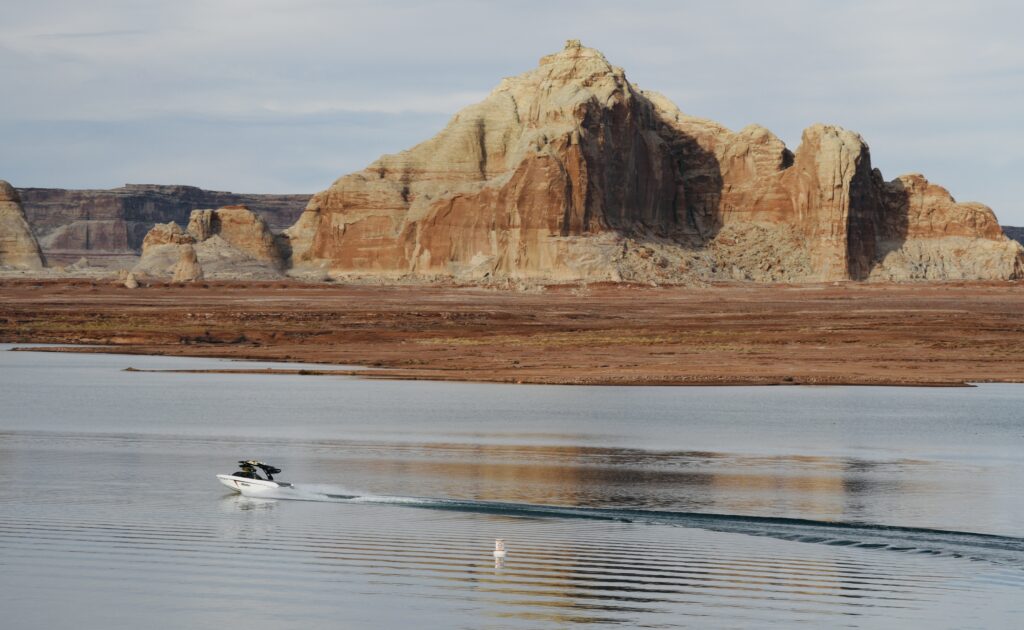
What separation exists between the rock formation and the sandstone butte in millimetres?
5533

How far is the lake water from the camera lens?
15.4 m

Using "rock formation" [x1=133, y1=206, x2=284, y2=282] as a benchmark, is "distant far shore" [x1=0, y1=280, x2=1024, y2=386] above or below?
below

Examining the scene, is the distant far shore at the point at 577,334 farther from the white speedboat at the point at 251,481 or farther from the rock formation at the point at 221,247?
the rock formation at the point at 221,247

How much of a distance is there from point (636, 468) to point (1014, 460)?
28.5ft

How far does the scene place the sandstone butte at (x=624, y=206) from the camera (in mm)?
155000

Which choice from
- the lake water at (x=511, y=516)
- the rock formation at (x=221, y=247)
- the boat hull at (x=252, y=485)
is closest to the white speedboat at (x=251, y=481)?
the boat hull at (x=252, y=485)

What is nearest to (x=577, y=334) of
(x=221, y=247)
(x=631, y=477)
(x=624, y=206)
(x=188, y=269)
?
(x=631, y=477)

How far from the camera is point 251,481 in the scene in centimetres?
2370

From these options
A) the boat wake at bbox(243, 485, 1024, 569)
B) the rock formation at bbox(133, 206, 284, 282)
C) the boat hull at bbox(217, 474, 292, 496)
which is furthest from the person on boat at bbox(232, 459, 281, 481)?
the rock formation at bbox(133, 206, 284, 282)

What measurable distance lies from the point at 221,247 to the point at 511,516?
539 ft

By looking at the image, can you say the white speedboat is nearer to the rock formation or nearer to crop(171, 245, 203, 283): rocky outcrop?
crop(171, 245, 203, 283): rocky outcrop

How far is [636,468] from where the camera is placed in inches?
1110

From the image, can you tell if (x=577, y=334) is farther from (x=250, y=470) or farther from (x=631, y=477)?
(x=250, y=470)

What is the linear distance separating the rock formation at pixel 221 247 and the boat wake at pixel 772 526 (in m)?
150
